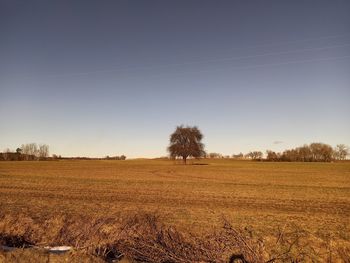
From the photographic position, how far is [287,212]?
15.5 m

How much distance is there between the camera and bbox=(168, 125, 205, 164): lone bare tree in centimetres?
9638

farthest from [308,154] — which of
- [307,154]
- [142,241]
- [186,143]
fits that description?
[142,241]

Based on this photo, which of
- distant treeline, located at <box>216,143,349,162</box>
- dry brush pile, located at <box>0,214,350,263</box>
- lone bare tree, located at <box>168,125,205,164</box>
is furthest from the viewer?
distant treeline, located at <box>216,143,349,162</box>

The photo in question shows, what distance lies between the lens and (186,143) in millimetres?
98375

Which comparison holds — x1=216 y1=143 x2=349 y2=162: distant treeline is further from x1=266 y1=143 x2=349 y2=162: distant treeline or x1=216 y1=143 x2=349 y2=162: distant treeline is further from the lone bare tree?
the lone bare tree

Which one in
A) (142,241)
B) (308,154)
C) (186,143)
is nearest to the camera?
(142,241)

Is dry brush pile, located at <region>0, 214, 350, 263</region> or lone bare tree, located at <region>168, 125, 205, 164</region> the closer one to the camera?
dry brush pile, located at <region>0, 214, 350, 263</region>

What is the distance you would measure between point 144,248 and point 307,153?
592 ft

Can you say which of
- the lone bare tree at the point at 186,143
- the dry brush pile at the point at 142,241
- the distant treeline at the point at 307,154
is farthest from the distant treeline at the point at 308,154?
the dry brush pile at the point at 142,241

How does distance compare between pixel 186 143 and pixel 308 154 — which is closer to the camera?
pixel 186 143

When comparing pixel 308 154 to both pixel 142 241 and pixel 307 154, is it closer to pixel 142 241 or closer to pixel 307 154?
pixel 307 154

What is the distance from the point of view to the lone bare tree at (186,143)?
9638cm

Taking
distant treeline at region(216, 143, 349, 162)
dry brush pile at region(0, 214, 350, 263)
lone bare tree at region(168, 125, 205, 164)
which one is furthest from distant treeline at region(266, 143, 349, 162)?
dry brush pile at region(0, 214, 350, 263)

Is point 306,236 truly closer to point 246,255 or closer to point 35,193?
point 246,255
